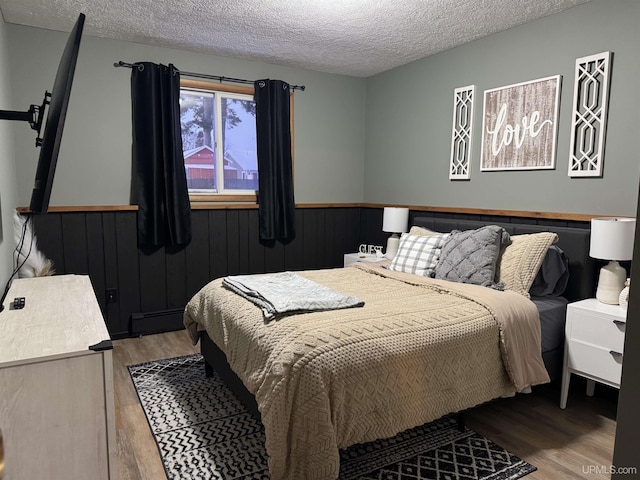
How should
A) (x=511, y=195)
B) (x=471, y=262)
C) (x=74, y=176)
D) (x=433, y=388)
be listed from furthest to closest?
(x=74, y=176) < (x=511, y=195) < (x=471, y=262) < (x=433, y=388)

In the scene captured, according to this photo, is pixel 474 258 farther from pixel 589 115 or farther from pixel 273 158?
pixel 273 158

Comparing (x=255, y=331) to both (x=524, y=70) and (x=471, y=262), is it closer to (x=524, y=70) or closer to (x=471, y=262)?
(x=471, y=262)

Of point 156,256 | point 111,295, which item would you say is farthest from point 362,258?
point 111,295

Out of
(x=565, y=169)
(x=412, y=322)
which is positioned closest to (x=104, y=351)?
(x=412, y=322)

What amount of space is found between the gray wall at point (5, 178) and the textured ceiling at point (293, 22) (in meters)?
0.37

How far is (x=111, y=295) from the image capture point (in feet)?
12.3

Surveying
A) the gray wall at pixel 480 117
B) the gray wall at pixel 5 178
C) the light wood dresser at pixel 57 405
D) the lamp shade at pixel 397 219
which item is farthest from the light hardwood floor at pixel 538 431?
the lamp shade at pixel 397 219

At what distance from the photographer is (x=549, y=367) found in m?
2.53

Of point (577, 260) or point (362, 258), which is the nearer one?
point (577, 260)

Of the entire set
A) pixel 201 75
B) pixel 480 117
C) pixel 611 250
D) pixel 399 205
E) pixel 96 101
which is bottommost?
pixel 611 250

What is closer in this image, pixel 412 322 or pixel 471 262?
pixel 412 322

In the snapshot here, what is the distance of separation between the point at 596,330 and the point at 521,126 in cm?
156

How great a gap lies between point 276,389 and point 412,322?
2.35 feet

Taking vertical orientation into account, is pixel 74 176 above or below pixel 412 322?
above
